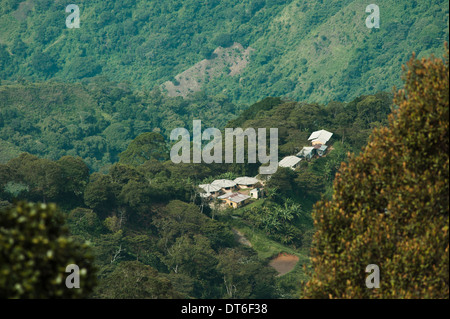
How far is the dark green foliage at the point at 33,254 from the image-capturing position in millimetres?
10125

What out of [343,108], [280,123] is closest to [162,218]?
[280,123]

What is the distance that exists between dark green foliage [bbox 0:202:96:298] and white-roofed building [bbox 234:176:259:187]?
37.6m

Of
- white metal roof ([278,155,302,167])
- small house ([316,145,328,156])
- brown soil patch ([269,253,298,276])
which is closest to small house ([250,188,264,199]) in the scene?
white metal roof ([278,155,302,167])

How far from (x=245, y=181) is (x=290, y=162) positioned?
492 centimetres

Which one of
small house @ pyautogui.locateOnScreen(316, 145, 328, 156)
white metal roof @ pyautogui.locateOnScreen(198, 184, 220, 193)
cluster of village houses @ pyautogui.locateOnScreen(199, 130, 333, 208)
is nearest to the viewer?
cluster of village houses @ pyautogui.locateOnScreen(199, 130, 333, 208)

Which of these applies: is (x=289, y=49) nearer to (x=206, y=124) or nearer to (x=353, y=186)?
(x=206, y=124)

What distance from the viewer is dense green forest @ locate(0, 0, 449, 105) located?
10700 cm

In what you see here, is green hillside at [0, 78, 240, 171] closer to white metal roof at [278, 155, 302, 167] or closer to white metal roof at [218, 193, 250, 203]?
white metal roof at [278, 155, 302, 167]

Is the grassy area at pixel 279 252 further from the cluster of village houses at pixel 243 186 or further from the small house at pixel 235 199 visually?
the cluster of village houses at pixel 243 186

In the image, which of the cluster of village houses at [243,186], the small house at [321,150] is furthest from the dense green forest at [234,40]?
the cluster of village houses at [243,186]

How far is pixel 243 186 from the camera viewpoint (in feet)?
159

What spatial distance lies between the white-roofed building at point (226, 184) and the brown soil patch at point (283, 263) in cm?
970

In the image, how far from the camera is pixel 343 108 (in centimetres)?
6228
